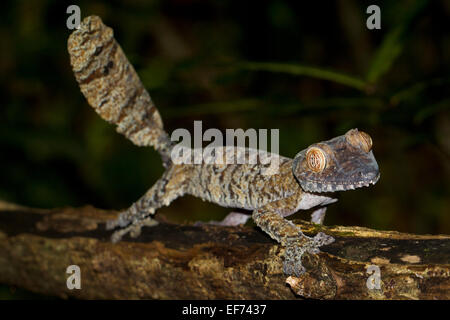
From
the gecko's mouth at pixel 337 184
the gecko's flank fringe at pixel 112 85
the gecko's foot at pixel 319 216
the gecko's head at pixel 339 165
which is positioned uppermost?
the gecko's flank fringe at pixel 112 85

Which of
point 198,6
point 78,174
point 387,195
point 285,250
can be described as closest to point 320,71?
point 285,250

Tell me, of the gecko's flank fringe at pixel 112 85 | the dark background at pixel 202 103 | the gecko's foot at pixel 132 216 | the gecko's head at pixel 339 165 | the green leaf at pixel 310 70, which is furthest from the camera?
the dark background at pixel 202 103

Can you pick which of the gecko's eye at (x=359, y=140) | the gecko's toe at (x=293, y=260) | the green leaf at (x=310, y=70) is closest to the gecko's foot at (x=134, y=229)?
the gecko's toe at (x=293, y=260)

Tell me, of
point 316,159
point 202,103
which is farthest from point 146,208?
point 202,103

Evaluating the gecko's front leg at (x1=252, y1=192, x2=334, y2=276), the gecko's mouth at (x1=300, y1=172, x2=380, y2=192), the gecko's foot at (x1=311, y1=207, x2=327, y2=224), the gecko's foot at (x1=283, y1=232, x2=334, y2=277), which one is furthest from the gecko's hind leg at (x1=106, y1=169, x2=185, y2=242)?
the gecko's foot at (x1=283, y1=232, x2=334, y2=277)

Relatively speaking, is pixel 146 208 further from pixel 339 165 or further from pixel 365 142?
pixel 365 142

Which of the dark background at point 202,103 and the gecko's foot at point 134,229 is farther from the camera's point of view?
the dark background at point 202,103

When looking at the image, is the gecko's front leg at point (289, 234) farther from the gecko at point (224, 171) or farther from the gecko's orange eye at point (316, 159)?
the gecko's orange eye at point (316, 159)
